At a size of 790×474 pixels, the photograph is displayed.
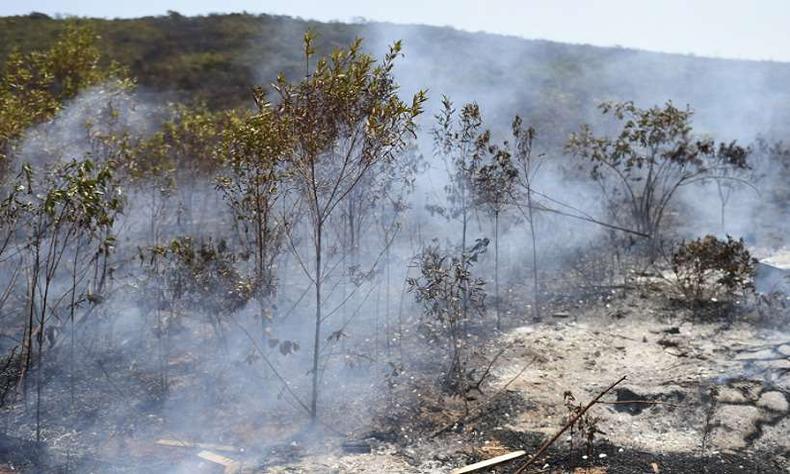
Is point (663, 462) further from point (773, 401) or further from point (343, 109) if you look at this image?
point (343, 109)

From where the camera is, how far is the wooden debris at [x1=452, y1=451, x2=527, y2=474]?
404cm

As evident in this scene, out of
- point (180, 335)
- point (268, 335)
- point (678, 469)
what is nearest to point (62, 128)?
point (180, 335)

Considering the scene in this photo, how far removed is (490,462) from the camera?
412 centimetres

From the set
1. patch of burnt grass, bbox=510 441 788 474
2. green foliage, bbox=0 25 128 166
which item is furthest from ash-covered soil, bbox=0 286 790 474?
green foliage, bbox=0 25 128 166

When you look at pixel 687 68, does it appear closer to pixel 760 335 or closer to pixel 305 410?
pixel 760 335

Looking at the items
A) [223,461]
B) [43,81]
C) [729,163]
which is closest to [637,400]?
[223,461]

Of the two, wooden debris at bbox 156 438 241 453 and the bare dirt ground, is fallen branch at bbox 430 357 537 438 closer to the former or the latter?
the bare dirt ground

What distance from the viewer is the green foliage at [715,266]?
6438mm

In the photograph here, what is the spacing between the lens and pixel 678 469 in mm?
4016

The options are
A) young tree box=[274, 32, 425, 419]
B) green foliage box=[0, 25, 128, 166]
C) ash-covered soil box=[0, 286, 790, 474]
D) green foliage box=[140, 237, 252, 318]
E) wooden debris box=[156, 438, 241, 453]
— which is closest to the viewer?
young tree box=[274, 32, 425, 419]

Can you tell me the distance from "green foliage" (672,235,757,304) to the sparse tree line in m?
0.03

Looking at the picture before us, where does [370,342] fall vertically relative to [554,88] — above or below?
below

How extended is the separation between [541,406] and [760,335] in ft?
8.50

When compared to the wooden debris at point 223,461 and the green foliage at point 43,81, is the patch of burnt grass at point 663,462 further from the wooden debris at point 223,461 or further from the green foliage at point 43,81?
the green foliage at point 43,81
